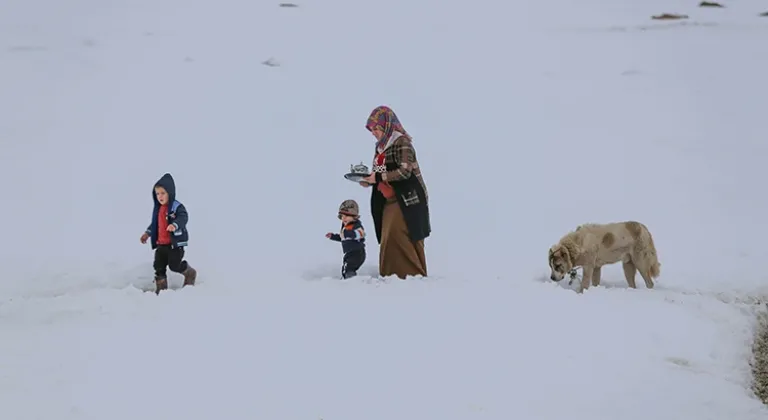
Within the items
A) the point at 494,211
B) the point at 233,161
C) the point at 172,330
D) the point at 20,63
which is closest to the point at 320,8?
the point at 20,63

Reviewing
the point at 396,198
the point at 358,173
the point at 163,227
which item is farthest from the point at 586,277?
the point at 163,227

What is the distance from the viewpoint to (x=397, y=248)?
864 cm

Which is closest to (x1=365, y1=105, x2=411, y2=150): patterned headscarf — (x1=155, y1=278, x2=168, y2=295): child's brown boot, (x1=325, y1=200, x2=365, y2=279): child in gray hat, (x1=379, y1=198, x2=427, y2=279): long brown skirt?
(x1=379, y1=198, x2=427, y2=279): long brown skirt

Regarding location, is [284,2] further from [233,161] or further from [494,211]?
[494,211]

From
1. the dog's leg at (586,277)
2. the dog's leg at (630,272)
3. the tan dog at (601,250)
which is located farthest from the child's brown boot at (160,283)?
the dog's leg at (630,272)

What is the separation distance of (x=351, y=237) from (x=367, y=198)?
5.00 m

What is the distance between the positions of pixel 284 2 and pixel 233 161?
11965 millimetres

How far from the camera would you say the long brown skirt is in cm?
855

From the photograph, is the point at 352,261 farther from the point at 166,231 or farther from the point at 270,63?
the point at 270,63

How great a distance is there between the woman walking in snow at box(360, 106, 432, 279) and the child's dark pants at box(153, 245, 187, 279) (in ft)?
7.09

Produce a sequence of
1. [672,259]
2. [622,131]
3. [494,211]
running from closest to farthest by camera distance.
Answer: [672,259], [494,211], [622,131]

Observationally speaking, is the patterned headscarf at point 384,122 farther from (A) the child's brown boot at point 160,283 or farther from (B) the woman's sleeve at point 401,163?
(A) the child's brown boot at point 160,283

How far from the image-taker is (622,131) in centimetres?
1686

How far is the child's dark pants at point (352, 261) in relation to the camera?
29.4ft
